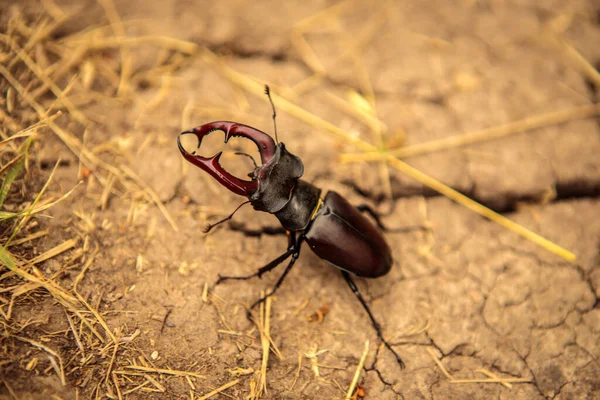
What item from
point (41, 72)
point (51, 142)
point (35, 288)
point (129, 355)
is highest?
point (41, 72)

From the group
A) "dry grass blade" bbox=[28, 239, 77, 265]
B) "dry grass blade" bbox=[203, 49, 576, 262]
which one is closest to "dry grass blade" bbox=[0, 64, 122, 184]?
"dry grass blade" bbox=[28, 239, 77, 265]

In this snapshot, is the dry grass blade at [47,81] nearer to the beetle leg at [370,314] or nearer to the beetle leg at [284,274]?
the beetle leg at [284,274]

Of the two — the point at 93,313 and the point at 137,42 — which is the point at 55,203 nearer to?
the point at 93,313

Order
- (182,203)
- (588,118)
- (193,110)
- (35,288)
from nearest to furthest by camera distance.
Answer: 1. (35,288)
2. (182,203)
3. (193,110)
4. (588,118)

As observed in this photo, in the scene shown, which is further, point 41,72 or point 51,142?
point 41,72

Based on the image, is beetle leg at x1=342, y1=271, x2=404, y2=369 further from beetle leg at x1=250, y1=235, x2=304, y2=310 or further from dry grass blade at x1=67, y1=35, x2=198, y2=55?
dry grass blade at x1=67, y1=35, x2=198, y2=55

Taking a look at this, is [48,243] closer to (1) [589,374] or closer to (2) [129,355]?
(2) [129,355]

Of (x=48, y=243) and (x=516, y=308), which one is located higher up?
(x=48, y=243)

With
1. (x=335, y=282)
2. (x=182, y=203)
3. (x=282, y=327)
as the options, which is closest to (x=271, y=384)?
(x=282, y=327)
